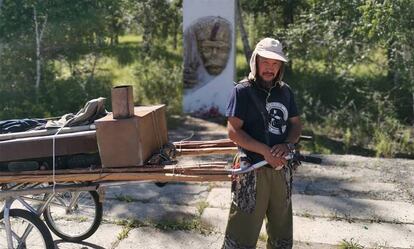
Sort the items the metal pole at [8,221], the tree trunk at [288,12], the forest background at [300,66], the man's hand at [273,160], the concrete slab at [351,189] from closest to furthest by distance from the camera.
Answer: the man's hand at [273,160]
the metal pole at [8,221]
the concrete slab at [351,189]
the forest background at [300,66]
the tree trunk at [288,12]

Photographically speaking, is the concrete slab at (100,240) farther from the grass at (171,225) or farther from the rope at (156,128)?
the rope at (156,128)

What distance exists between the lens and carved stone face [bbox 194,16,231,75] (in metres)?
9.48

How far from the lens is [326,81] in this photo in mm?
11211

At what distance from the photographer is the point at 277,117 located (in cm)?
310

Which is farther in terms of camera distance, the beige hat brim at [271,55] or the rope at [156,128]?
the rope at [156,128]

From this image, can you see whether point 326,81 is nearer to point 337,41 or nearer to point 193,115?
point 337,41

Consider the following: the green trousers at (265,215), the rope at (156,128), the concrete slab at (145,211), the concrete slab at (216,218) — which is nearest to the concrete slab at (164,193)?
the concrete slab at (145,211)

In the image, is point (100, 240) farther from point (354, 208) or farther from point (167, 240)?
point (354, 208)

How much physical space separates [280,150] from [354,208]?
238 centimetres

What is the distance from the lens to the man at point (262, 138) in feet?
9.87

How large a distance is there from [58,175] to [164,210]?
189 cm

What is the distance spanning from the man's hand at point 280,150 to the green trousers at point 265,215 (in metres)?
0.16

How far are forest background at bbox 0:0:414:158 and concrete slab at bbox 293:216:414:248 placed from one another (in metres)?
3.27

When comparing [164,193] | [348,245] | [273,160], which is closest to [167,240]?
[164,193]
